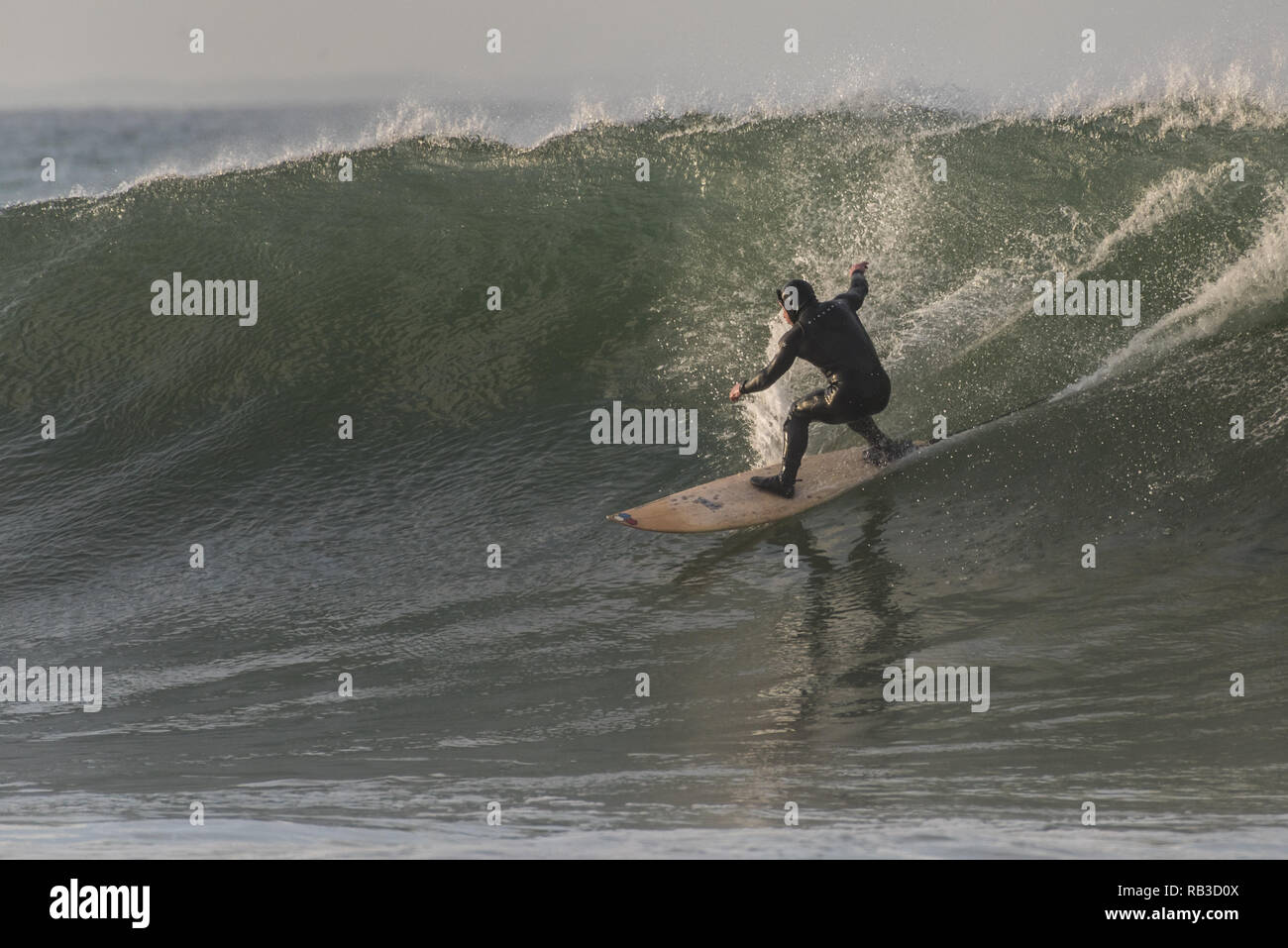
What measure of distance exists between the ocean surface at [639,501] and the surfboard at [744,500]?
12 centimetres

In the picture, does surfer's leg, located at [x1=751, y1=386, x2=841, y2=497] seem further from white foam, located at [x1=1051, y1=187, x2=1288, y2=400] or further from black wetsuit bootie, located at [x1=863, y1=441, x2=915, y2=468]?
white foam, located at [x1=1051, y1=187, x2=1288, y2=400]

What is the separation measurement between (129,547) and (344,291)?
3.64 metres

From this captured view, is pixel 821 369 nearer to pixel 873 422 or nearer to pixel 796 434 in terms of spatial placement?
pixel 796 434

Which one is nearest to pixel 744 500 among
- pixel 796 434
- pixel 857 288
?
pixel 796 434

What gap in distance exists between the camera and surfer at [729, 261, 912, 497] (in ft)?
27.2

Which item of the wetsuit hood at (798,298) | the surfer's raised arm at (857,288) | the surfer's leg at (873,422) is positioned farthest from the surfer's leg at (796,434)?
the surfer's raised arm at (857,288)

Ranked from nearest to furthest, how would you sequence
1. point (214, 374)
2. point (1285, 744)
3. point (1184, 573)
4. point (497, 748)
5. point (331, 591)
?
1. point (1285, 744)
2. point (497, 748)
3. point (1184, 573)
4. point (331, 591)
5. point (214, 374)

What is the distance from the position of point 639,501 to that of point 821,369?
153 centimetres

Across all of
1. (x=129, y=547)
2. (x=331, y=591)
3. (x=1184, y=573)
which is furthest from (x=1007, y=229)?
(x=129, y=547)

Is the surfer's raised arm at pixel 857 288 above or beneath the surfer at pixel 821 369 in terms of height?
above

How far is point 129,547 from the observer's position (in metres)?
9.21

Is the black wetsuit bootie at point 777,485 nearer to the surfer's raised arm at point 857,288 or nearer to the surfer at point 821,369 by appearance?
the surfer at point 821,369

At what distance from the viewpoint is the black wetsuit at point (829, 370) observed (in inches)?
326
